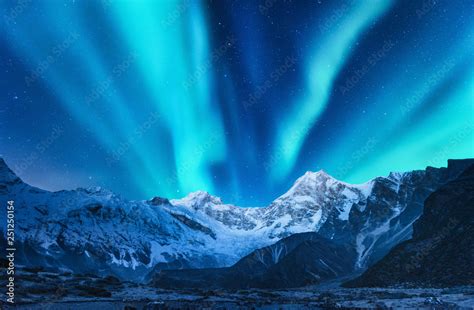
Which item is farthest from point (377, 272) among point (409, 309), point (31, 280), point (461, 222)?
point (31, 280)

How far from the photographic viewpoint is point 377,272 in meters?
114

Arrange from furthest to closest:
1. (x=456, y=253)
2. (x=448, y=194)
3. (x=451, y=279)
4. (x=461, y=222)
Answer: (x=448, y=194) < (x=461, y=222) < (x=456, y=253) < (x=451, y=279)

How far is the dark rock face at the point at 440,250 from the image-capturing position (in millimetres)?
88100

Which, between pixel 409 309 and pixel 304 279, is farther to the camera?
pixel 304 279

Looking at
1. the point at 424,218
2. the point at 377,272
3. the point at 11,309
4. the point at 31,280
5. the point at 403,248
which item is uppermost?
the point at 424,218

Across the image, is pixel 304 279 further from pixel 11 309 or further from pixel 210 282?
pixel 11 309

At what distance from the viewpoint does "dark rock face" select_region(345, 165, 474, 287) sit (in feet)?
289

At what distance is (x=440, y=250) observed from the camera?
100062 millimetres

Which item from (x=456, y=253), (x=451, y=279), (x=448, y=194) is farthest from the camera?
(x=448, y=194)

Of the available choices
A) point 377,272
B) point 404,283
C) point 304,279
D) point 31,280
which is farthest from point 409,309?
point 304,279

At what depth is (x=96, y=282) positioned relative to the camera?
8475 centimetres

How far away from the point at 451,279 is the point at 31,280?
83.0 metres

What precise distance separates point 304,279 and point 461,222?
91.2 meters

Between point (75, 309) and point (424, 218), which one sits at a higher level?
point (424, 218)
